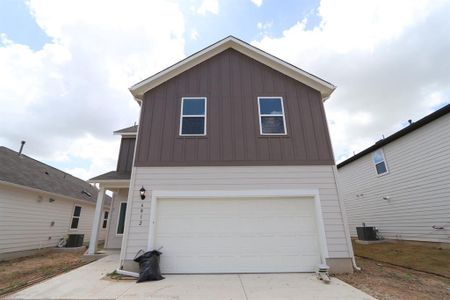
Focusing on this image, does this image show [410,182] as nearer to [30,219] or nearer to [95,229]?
[95,229]

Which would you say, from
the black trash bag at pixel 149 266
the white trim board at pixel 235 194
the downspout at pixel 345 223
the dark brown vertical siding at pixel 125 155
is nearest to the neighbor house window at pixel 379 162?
the downspout at pixel 345 223

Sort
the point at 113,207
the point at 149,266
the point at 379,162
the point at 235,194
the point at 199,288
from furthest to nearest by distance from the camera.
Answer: the point at 379,162 → the point at 113,207 → the point at 235,194 → the point at 149,266 → the point at 199,288

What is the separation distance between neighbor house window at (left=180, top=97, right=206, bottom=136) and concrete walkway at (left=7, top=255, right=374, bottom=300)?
14.1ft

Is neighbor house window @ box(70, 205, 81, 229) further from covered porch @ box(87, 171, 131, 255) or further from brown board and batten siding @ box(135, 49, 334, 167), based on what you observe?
brown board and batten siding @ box(135, 49, 334, 167)

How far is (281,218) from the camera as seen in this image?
19.7 ft

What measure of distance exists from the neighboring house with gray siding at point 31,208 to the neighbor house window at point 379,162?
58.3 feet

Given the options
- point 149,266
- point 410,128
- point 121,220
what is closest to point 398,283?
point 149,266

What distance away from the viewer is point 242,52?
789 centimetres

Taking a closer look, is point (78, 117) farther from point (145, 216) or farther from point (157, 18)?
point (145, 216)

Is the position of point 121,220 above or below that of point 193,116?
below

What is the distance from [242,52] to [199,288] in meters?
7.94

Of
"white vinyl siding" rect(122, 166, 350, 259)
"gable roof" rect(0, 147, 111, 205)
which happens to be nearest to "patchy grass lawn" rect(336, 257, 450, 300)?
"white vinyl siding" rect(122, 166, 350, 259)

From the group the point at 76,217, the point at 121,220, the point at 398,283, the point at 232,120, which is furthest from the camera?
the point at 76,217

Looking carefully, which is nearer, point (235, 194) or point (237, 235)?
point (237, 235)
